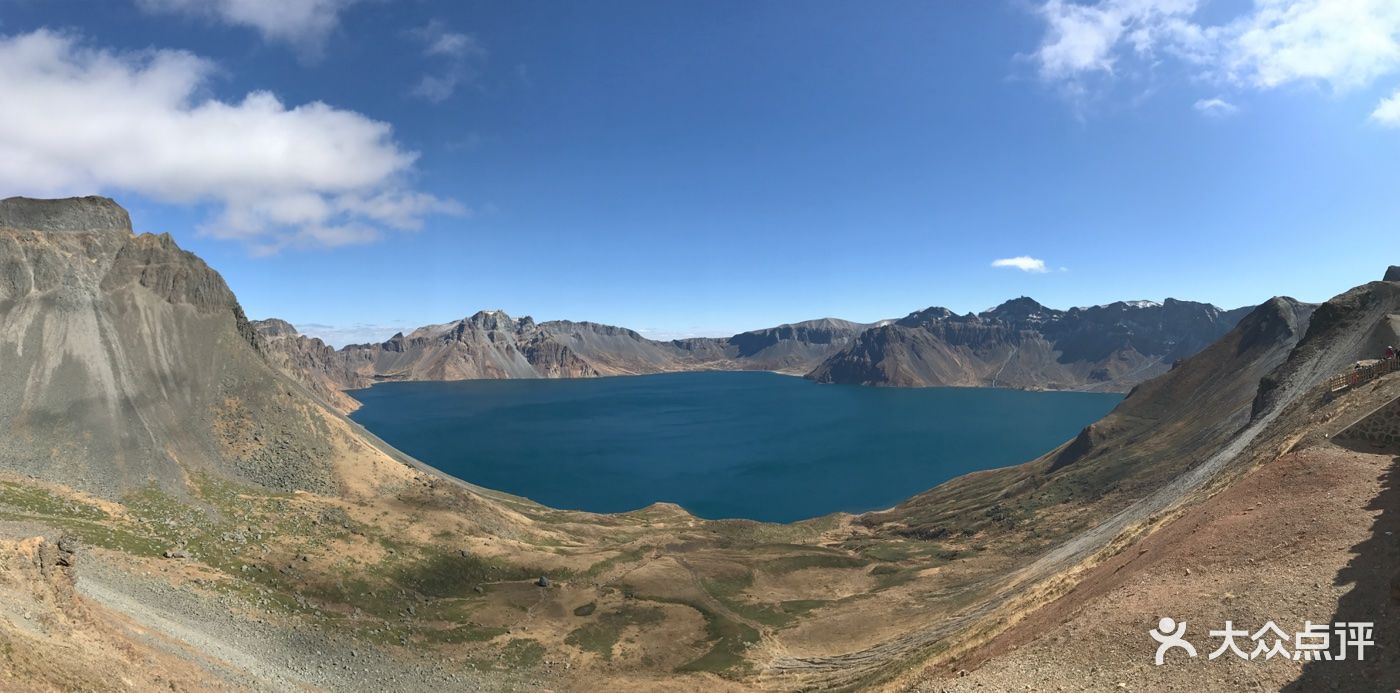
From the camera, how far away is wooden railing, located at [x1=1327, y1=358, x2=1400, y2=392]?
49.2 metres

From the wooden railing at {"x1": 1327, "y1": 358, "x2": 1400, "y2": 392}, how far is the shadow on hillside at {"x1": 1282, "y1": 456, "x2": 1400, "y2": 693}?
35345 millimetres

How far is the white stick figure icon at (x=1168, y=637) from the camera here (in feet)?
73.1

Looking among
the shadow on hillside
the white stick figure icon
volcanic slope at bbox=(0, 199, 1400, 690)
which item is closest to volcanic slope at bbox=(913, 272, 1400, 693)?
the shadow on hillside

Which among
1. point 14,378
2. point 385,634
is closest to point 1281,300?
point 385,634

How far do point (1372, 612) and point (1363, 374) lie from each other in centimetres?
4977

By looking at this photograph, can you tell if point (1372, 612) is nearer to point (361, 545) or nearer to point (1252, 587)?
point (1252, 587)

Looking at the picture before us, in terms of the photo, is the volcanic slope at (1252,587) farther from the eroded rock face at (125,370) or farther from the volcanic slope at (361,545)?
the eroded rock face at (125,370)

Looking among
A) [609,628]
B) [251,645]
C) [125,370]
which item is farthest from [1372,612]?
[125,370]

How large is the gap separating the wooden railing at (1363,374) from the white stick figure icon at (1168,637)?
46.0 m

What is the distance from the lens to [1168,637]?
2311 cm

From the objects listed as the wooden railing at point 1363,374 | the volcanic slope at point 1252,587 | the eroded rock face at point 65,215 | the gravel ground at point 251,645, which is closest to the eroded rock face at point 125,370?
the eroded rock face at point 65,215

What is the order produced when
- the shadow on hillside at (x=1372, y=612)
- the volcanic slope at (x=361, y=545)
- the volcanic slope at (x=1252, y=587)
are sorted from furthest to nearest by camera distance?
the volcanic slope at (x=361, y=545) → the volcanic slope at (x=1252, y=587) → the shadow on hillside at (x=1372, y=612)

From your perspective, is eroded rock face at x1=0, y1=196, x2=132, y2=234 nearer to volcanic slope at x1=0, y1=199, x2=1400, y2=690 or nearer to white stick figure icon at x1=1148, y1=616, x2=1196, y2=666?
volcanic slope at x1=0, y1=199, x2=1400, y2=690

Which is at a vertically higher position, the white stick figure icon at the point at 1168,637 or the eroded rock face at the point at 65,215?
the eroded rock face at the point at 65,215
